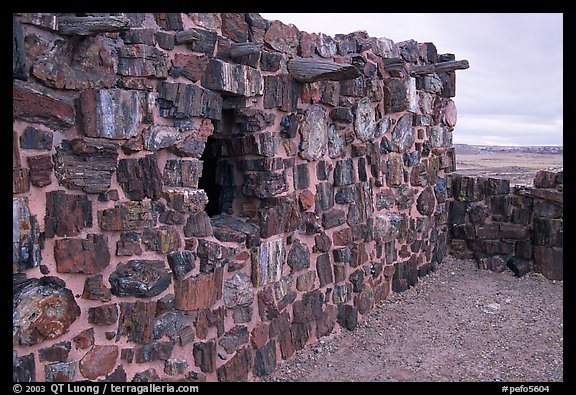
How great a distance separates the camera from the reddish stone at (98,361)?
3162mm

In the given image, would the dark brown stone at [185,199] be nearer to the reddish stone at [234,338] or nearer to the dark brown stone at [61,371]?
the reddish stone at [234,338]

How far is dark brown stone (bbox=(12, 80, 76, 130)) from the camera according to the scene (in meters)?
2.80

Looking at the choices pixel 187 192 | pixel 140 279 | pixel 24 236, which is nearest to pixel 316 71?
pixel 187 192

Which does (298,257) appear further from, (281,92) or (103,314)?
(103,314)

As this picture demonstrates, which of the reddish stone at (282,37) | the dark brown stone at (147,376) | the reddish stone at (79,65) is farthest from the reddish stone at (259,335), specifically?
the reddish stone at (282,37)

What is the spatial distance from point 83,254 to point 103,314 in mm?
405

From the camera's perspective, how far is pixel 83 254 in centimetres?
313

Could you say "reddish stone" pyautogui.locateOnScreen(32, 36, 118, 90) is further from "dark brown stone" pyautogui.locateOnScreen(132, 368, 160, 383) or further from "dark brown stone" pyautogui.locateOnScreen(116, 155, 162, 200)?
"dark brown stone" pyautogui.locateOnScreen(132, 368, 160, 383)

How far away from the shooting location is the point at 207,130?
154 inches

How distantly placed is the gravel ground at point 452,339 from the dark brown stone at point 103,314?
1682 mm

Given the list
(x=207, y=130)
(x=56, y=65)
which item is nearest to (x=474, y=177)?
(x=207, y=130)

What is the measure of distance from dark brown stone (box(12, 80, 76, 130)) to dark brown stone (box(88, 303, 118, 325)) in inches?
44.2

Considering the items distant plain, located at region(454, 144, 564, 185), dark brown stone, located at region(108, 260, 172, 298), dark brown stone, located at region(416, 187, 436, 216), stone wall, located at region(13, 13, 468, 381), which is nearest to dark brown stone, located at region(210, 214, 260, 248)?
stone wall, located at region(13, 13, 468, 381)

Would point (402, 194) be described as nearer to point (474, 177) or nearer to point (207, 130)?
point (474, 177)
